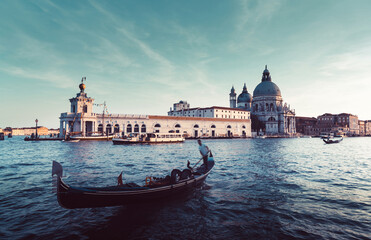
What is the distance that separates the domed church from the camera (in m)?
114

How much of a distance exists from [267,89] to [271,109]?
10747 mm

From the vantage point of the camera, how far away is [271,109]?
118688 millimetres

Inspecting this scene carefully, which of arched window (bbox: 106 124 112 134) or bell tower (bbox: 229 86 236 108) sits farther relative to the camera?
bell tower (bbox: 229 86 236 108)

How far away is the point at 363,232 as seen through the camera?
661cm

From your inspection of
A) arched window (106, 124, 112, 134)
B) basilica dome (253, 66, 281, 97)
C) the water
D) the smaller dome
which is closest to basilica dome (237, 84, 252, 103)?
the smaller dome

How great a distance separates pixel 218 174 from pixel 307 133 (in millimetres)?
132070

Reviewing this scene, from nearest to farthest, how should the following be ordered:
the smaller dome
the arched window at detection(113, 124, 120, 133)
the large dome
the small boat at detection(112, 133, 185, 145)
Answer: the small boat at detection(112, 133, 185, 145) < the arched window at detection(113, 124, 120, 133) < the large dome < the smaller dome

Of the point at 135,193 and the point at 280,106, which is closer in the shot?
the point at 135,193

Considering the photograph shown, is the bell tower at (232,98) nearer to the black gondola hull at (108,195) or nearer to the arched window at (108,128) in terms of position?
the arched window at (108,128)

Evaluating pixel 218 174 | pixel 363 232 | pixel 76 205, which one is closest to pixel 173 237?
pixel 76 205

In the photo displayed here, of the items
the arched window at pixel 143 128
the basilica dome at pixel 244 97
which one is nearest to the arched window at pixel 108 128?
the arched window at pixel 143 128

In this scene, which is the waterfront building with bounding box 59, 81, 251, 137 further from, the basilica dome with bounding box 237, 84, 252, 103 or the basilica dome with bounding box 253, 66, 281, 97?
the basilica dome with bounding box 237, 84, 252, 103

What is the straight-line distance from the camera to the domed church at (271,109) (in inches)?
4491

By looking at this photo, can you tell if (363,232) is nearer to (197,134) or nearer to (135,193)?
(135,193)
